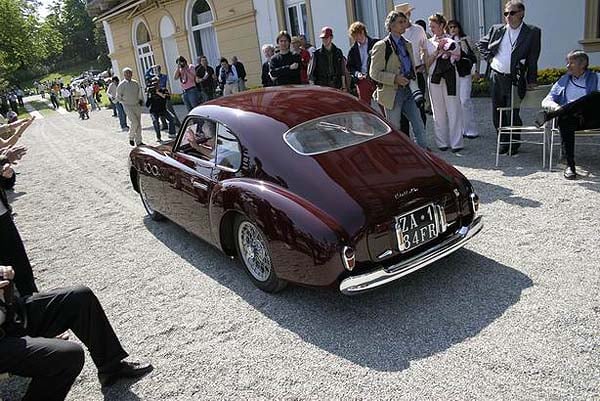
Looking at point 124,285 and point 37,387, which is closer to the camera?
point 37,387

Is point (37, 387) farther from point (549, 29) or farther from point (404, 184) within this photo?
point (549, 29)

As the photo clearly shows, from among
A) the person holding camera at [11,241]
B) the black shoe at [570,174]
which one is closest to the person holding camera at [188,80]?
the person holding camera at [11,241]

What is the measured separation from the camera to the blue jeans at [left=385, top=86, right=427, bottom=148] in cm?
660

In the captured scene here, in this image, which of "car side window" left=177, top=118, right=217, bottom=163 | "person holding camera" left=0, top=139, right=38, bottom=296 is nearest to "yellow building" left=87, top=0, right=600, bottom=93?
"car side window" left=177, top=118, right=217, bottom=163

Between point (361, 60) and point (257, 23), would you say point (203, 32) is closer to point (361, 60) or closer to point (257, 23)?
point (257, 23)

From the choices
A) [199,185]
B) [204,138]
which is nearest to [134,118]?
[204,138]

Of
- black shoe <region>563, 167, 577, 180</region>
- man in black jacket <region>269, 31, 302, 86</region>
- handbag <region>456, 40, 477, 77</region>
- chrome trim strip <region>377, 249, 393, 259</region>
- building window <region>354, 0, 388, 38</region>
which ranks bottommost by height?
black shoe <region>563, 167, 577, 180</region>

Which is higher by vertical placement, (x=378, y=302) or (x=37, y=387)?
(x=37, y=387)

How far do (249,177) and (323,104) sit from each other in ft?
3.37

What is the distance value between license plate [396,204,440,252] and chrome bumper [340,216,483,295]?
9 centimetres

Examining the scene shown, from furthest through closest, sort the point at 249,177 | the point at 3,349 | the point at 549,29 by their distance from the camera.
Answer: the point at 549,29
the point at 249,177
the point at 3,349

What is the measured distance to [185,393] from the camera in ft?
9.99

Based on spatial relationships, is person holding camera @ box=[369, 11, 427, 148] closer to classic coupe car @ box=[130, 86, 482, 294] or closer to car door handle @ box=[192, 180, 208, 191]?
classic coupe car @ box=[130, 86, 482, 294]

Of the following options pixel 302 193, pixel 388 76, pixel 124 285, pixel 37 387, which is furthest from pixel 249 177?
pixel 388 76
